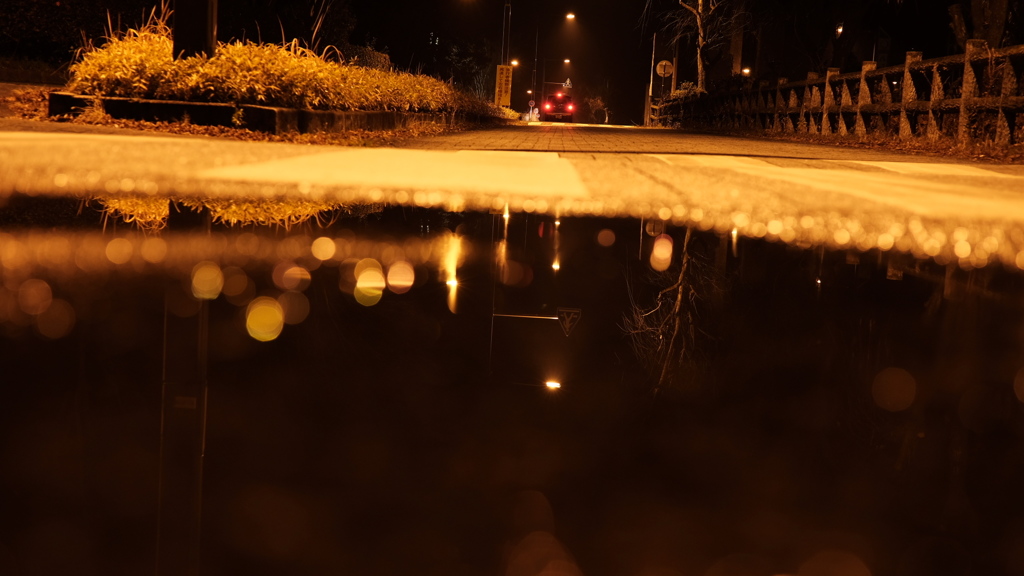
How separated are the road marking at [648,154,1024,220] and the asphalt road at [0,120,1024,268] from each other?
→ 0.04 ft

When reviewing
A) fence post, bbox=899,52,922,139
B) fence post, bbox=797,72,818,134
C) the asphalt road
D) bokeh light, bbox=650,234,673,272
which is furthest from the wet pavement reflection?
fence post, bbox=797,72,818,134

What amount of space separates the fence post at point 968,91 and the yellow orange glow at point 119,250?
39.8ft

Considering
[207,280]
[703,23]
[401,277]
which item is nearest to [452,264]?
[401,277]

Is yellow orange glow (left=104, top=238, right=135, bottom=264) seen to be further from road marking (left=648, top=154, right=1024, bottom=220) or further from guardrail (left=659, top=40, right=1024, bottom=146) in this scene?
guardrail (left=659, top=40, right=1024, bottom=146)

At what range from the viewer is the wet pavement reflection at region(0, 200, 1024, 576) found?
1316 millimetres

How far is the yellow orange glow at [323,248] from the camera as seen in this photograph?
352 cm

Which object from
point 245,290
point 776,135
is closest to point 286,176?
point 245,290

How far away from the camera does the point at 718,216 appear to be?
5098 mm

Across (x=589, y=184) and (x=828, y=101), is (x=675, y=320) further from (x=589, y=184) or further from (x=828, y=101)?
→ (x=828, y=101)

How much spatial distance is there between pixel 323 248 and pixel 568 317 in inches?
51.7

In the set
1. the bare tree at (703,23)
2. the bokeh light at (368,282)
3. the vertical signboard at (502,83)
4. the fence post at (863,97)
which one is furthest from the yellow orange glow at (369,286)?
the vertical signboard at (502,83)

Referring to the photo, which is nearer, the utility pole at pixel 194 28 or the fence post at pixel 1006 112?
the utility pole at pixel 194 28

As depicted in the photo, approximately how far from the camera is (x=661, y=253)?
3883mm

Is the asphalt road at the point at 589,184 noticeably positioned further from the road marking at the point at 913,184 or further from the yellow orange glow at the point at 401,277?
the yellow orange glow at the point at 401,277
